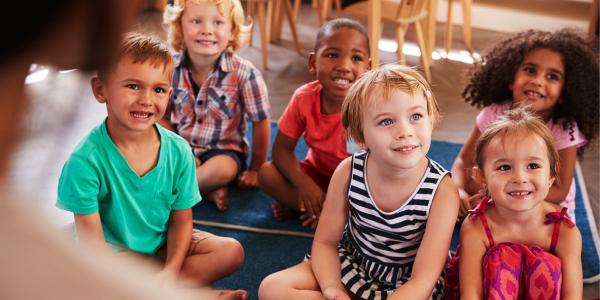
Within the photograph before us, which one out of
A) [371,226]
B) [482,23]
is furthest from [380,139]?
[482,23]

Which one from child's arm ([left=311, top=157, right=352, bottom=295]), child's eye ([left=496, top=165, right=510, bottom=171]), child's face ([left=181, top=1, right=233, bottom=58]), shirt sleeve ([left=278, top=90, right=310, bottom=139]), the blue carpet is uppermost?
child's face ([left=181, top=1, right=233, bottom=58])

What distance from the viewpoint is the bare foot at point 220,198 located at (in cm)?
220

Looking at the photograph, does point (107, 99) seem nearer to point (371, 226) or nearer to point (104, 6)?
point (371, 226)

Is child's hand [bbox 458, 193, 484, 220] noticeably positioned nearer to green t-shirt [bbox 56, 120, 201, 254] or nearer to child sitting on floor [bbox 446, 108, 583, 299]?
child sitting on floor [bbox 446, 108, 583, 299]

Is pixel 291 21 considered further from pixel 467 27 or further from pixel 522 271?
pixel 522 271

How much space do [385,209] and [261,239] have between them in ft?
A: 1.89

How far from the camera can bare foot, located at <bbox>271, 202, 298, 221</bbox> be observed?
7.13 ft

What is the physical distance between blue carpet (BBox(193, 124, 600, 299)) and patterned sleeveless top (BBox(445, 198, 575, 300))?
449 millimetres

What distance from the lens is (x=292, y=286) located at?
161 cm

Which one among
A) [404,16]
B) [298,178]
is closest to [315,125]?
[298,178]

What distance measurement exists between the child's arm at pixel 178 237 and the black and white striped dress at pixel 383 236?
14.7 inches

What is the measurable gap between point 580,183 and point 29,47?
2.50m

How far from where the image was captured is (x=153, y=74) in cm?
161

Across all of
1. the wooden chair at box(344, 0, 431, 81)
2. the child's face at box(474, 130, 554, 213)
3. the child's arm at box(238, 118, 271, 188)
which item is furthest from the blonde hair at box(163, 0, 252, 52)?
the wooden chair at box(344, 0, 431, 81)
